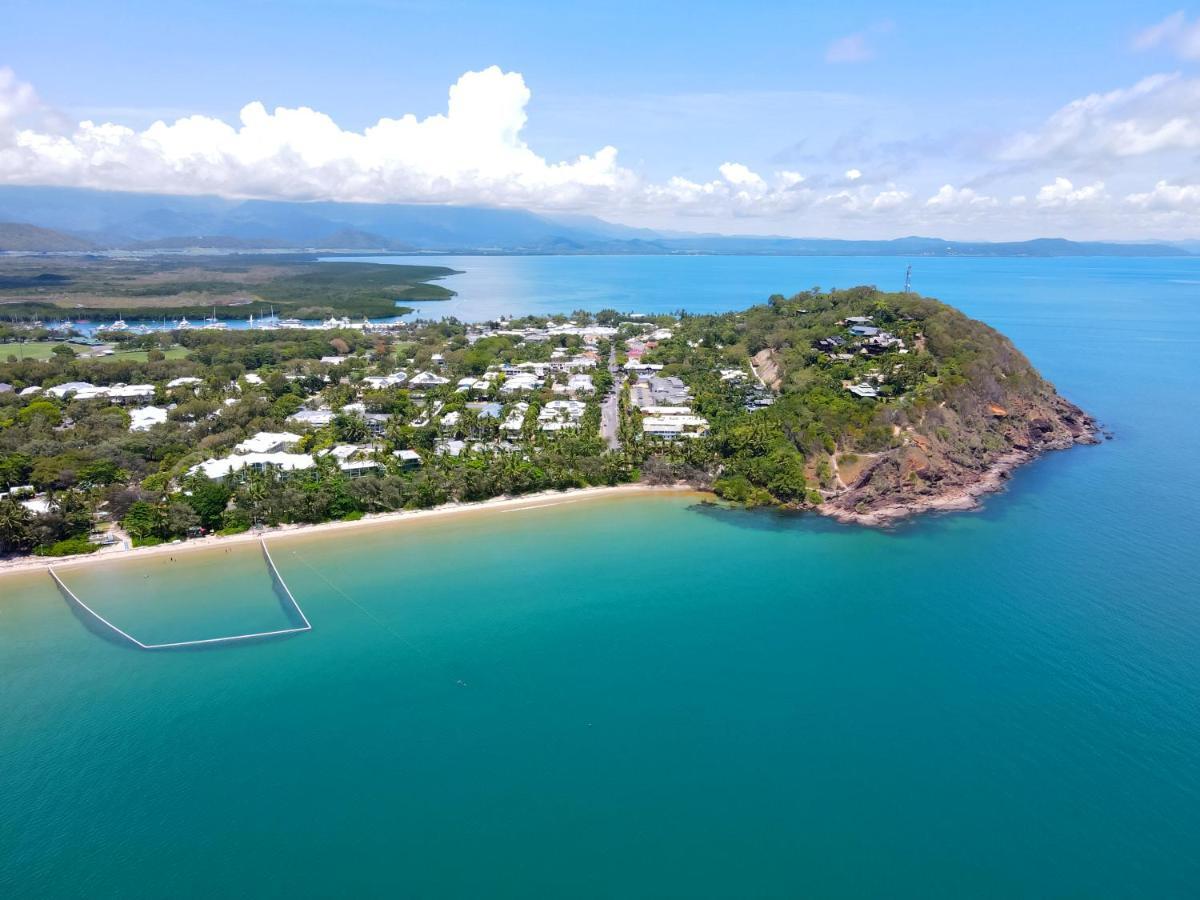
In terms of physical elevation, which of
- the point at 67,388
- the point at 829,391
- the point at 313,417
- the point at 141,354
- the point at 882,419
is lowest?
the point at 141,354

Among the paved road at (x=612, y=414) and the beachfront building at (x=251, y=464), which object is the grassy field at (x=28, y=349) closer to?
the beachfront building at (x=251, y=464)

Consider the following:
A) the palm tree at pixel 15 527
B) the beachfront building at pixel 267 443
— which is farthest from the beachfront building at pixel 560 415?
the palm tree at pixel 15 527

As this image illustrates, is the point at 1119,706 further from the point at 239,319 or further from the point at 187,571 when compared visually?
the point at 239,319

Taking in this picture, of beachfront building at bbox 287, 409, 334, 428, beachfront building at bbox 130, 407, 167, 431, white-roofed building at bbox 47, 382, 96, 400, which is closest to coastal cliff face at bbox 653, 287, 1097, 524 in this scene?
beachfront building at bbox 287, 409, 334, 428

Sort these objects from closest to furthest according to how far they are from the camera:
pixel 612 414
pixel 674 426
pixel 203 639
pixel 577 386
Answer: pixel 203 639 < pixel 674 426 < pixel 612 414 < pixel 577 386

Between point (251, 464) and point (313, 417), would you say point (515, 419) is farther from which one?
point (251, 464)

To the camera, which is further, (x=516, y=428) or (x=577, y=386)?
(x=577, y=386)

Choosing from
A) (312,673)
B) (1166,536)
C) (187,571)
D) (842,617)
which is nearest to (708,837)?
(842,617)

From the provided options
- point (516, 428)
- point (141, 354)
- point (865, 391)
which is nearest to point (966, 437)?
point (865, 391)

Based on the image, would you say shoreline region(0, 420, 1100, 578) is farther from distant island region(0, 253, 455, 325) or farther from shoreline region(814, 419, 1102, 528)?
distant island region(0, 253, 455, 325)
